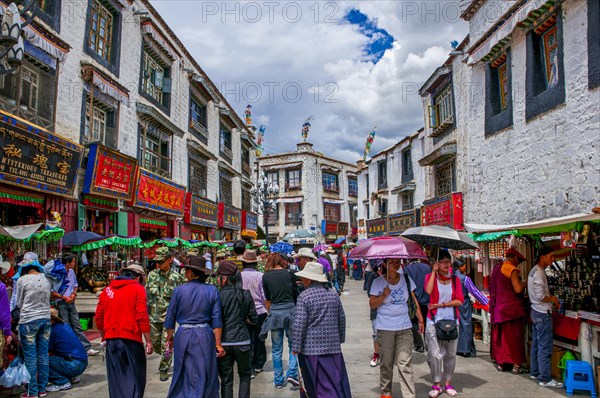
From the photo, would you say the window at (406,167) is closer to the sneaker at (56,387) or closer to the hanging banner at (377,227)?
the hanging banner at (377,227)

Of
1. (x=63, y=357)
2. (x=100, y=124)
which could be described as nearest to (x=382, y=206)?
(x=100, y=124)

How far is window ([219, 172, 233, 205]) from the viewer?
23922 mm

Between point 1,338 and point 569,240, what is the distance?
27.1 feet

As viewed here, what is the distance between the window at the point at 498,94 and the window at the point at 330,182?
27.4 metres

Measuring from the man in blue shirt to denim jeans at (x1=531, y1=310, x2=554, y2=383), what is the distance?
650 centimetres

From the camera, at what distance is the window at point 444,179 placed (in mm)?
17547

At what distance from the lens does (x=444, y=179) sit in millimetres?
18688

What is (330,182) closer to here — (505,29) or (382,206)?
(382,206)

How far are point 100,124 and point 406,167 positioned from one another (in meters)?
19.1

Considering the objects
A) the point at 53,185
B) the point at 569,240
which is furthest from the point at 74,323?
the point at 569,240

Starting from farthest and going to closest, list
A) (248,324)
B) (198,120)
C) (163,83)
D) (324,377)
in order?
(198,120)
(163,83)
(248,324)
(324,377)

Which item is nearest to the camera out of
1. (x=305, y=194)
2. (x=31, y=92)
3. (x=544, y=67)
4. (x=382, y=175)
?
(x=31, y=92)

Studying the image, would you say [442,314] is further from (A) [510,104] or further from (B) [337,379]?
(A) [510,104]

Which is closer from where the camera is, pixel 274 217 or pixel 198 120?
pixel 198 120
